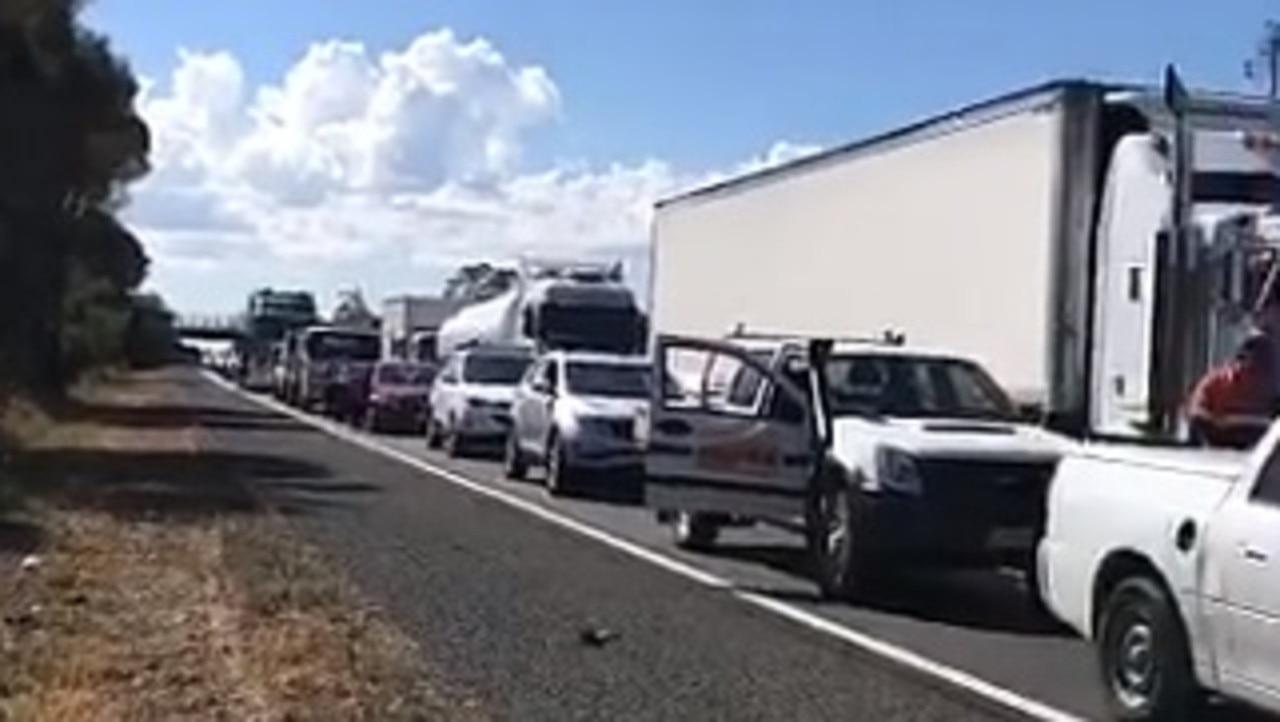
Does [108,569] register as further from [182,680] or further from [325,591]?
[182,680]

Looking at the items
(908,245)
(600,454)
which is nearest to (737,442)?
(908,245)

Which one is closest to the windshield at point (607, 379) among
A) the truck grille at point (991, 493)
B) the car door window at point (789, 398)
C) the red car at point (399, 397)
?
the car door window at point (789, 398)

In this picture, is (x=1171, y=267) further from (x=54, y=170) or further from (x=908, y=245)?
(x=54, y=170)

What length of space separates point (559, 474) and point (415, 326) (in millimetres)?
39843

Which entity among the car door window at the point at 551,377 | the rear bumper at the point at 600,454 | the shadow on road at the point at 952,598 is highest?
the car door window at the point at 551,377

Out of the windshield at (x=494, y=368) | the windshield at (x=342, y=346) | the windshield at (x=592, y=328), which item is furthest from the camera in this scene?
the windshield at (x=342, y=346)

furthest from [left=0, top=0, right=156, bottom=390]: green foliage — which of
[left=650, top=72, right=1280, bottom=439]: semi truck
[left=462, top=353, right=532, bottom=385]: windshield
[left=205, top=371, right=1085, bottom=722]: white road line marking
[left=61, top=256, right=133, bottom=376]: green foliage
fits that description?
[left=650, top=72, right=1280, bottom=439]: semi truck

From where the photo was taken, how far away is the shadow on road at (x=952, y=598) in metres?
16.4

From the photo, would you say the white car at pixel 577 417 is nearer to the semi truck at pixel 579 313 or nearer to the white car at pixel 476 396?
the white car at pixel 476 396

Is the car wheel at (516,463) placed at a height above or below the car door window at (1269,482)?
below

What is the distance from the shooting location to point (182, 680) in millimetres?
12164

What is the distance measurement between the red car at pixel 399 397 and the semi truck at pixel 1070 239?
26.2 meters

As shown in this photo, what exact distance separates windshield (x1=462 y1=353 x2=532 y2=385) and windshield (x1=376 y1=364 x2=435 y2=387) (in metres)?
9.01

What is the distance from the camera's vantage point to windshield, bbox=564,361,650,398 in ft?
103
